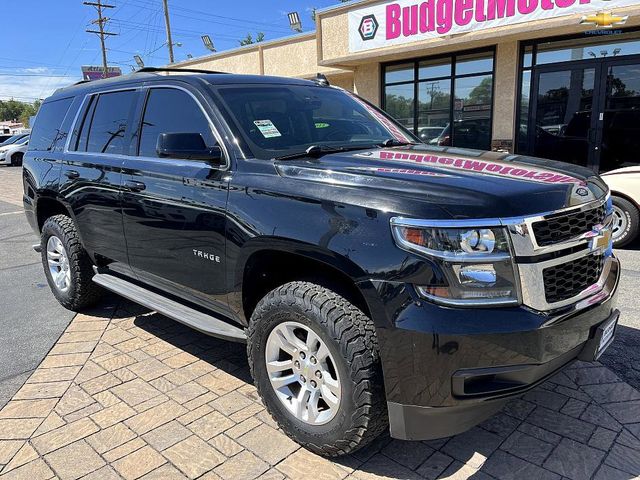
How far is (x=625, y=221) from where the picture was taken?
6520mm

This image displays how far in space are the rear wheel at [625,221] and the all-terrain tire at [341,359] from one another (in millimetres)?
5406

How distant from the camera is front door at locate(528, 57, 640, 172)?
9.95 m

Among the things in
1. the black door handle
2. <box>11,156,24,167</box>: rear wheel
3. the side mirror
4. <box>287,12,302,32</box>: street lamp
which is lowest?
<box>11,156,24,167</box>: rear wheel

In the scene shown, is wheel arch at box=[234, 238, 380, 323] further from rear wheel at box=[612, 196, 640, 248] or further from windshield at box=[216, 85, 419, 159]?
rear wheel at box=[612, 196, 640, 248]

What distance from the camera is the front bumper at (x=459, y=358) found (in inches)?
82.3

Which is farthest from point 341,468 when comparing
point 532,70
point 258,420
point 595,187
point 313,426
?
point 532,70

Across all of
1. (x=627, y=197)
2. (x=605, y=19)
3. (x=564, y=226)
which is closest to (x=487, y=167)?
(x=564, y=226)

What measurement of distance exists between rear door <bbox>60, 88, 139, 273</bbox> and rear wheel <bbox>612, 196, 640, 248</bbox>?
18.9ft

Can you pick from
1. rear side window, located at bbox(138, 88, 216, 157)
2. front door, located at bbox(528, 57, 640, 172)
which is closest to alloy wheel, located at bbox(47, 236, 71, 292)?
rear side window, located at bbox(138, 88, 216, 157)

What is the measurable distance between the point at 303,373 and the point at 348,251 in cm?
77

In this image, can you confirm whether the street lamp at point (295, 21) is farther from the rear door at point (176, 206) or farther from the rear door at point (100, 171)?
the rear door at point (176, 206)

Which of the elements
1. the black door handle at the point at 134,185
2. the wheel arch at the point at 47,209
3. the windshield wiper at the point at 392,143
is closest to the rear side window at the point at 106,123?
the black door handle at the point at 134,185

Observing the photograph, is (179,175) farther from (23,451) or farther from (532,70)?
(532,70)

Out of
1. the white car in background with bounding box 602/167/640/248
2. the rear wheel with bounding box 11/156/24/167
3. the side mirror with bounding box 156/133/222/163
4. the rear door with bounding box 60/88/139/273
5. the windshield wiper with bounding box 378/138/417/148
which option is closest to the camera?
the side mirror with bounding box 156/133/222/163
